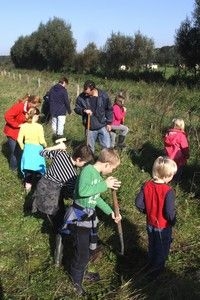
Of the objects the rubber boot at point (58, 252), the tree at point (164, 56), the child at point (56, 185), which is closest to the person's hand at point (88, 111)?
the child at point (56, 185)

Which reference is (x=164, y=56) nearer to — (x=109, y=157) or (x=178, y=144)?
(x=178, y=144)

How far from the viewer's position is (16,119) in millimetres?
8922

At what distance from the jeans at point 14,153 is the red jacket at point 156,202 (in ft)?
14.2

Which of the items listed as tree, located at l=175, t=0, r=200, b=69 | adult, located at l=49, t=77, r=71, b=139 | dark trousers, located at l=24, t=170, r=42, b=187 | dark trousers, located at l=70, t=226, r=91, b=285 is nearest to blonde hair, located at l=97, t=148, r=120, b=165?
dark trousers, located at l=70, t=226, r=91, b=285

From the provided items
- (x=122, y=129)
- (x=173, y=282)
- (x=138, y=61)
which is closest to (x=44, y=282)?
(x=173, y=282)

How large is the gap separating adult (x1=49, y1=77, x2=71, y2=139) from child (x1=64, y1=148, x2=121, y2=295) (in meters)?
6.65

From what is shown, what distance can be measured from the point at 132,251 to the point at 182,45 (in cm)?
3464

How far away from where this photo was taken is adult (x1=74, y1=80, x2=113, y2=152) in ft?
29.8

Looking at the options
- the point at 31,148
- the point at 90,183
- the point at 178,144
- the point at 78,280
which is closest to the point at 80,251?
the point at 78,280

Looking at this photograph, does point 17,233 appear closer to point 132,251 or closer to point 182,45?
point 132,251

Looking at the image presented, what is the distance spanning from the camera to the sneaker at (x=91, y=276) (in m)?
5.57

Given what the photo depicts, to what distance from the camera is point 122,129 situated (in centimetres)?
1093

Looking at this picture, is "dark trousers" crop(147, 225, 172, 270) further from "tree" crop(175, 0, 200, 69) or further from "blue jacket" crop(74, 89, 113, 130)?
"tree" crop(175, 0, 200, 69)

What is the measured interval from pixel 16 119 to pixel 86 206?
412cm
